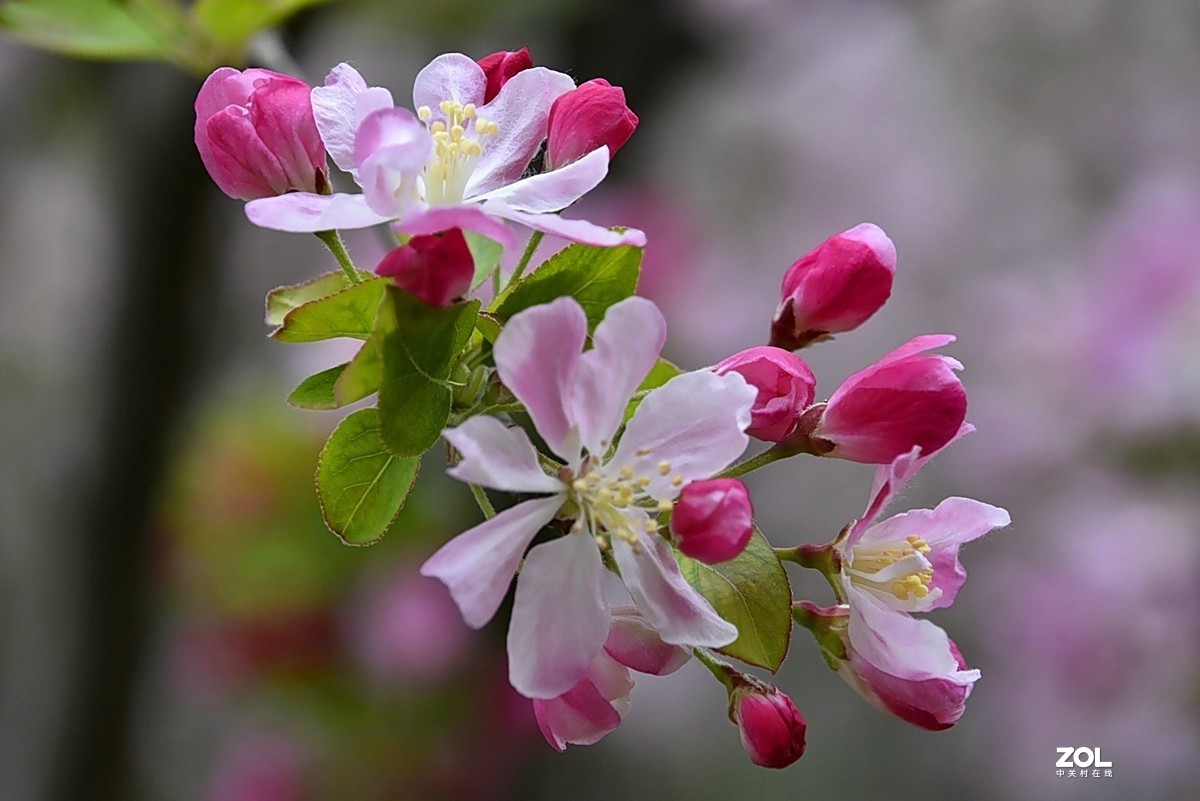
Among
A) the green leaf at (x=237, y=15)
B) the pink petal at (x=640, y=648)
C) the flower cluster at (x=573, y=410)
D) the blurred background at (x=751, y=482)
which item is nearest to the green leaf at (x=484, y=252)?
the flower cluster at (x=573, y=410)

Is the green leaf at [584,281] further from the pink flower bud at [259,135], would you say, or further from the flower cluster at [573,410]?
the pink flower bud at [259,135]

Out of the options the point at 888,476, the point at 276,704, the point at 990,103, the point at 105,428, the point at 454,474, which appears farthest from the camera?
the point at 990,103

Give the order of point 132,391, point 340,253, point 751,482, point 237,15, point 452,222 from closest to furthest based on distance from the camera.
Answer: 1. point 452,222
2. point 340,253
3. point 237,15
4. point 132,391
5. point 751,482

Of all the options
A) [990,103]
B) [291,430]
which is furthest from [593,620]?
[990,103]

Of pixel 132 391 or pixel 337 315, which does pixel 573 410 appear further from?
pixel 132 391

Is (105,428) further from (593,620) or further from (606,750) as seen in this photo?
(606,750)

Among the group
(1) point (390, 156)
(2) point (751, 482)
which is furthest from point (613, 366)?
(2) point (751, 482)
